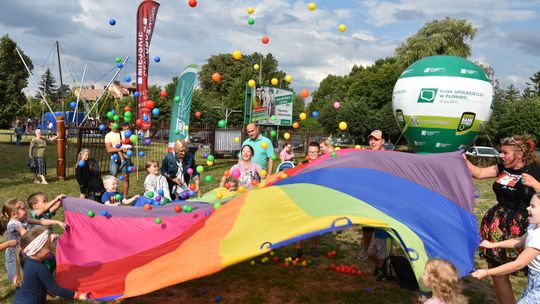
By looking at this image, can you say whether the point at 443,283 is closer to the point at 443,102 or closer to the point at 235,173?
the point at 235,173

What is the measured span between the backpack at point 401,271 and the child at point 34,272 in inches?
137

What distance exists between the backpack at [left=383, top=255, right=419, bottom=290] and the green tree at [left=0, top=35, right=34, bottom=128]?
104 feet

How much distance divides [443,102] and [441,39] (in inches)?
884

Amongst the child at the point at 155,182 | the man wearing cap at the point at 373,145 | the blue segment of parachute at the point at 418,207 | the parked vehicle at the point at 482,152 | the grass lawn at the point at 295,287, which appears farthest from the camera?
the parked vehicle at the point at 482,152

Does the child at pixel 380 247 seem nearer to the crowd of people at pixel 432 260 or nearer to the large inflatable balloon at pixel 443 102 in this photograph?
the crowd of people at pixel 432 260

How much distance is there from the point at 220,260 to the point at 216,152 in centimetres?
1668

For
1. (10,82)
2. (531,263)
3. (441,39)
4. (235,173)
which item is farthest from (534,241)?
(10,82)

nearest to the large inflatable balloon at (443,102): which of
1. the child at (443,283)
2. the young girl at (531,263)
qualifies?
the young girl at (531,263)

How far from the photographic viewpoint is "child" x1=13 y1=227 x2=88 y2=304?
3111mm

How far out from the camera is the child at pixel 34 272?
311cm

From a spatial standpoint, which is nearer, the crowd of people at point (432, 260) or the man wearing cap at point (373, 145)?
the crowd of people at point (432, 260)

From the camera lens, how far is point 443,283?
274 centimetres

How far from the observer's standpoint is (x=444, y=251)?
3.24m

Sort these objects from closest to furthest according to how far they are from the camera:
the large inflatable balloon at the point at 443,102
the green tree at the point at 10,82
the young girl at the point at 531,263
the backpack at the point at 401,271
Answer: the young girl at the point at 531,263, the backpack at the point at 401,271, the large inflatable balloon at the point at 443,102, the green tree at the point at 10,82
